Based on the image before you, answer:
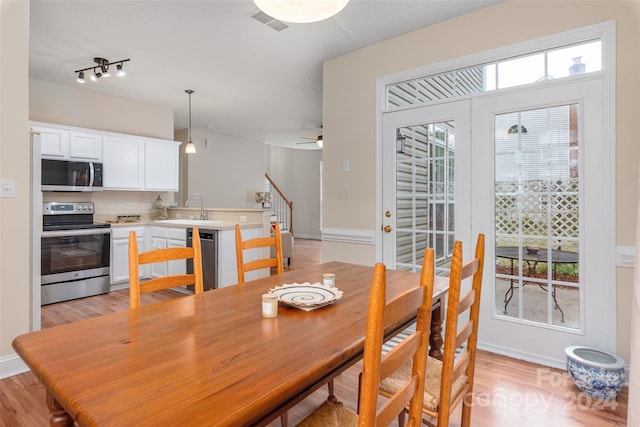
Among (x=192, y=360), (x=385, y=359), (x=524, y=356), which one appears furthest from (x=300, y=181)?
(x=385, y=359)

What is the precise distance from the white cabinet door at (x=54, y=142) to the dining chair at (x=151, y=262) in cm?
342

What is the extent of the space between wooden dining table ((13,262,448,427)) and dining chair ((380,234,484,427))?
0.66 feet

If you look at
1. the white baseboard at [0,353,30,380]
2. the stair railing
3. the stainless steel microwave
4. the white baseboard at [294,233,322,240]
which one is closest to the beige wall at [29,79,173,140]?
the stainless steel microwave

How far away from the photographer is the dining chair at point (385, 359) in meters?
0.77

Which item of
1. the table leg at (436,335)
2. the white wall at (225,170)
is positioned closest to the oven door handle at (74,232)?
the white wall at (225,170)

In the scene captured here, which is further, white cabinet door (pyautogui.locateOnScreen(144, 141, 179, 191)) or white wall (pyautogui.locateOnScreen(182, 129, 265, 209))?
white wall (pyautogui.locateOnScreen(182, 129, 265, 209))

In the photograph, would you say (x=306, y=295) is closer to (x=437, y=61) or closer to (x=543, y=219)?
(x=543, y=219)

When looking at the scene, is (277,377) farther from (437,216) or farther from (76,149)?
(76,149)

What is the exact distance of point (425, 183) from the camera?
10.1ft

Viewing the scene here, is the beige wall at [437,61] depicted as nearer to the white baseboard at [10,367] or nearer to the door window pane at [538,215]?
the door window pane at [538,215]

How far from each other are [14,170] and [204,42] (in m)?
1.93

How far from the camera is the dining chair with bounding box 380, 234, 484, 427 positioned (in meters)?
1.23

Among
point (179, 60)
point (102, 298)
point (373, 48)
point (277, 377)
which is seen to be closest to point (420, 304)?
point (277, 377)

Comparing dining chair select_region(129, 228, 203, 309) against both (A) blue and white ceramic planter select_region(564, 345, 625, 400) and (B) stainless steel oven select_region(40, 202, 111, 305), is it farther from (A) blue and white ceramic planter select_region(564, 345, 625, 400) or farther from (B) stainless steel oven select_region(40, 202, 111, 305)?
(B) stainless steel oven select_region(40, 202, 111, 305)
